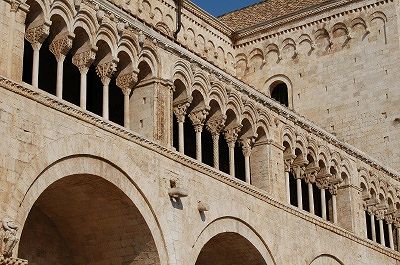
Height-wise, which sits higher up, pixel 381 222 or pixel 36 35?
pixel 36 35

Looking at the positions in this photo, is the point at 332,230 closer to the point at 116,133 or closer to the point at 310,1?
the point at 116,133

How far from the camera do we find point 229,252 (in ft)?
59.2

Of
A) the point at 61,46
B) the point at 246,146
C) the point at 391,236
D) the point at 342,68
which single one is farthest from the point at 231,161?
the point at 342,68

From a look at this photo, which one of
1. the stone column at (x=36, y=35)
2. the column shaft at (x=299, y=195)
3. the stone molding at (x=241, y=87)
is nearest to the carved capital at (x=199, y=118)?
the stone molding at (x=241, y=87)

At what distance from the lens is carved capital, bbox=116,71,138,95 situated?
614 inches

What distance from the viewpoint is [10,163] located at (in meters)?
12.3

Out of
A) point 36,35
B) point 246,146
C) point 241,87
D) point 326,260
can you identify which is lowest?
point 326,260

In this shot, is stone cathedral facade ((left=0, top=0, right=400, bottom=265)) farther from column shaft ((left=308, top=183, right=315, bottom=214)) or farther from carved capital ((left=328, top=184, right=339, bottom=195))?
column shaft ((left=308, top=183, right=315, bottom=214))

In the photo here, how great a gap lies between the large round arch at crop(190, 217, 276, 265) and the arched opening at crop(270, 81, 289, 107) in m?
10.8

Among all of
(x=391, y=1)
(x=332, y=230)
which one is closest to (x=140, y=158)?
(x=332, y=230)

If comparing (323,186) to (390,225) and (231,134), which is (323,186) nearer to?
(390,225)

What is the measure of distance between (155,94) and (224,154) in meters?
5.37

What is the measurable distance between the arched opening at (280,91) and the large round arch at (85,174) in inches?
547

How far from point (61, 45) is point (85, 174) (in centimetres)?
218
